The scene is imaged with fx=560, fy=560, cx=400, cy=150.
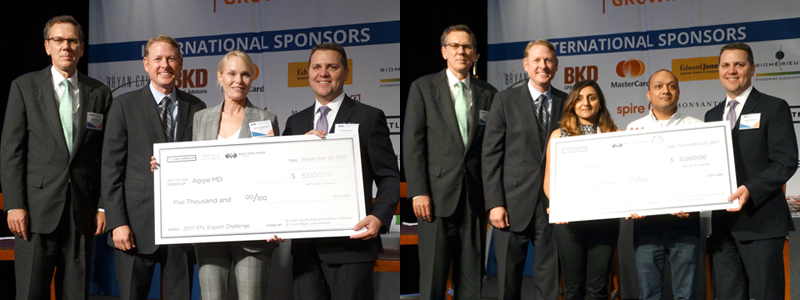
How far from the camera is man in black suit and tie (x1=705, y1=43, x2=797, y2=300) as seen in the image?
282 cm

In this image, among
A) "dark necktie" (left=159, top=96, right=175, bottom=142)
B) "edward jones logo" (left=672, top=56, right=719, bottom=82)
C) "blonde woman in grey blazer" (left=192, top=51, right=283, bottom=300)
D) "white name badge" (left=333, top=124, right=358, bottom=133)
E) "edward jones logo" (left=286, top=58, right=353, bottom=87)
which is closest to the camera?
"blonde woman in grey blazer" (left=192, top=51, right=283, bottom=300)

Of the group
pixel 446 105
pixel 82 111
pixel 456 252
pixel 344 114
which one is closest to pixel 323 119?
pixel 344 114

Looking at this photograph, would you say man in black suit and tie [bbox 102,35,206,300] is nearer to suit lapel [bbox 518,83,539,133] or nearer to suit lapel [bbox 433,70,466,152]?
suit lapel [bbox 433,70,466,152]

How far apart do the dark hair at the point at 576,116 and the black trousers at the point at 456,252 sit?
0.62 m

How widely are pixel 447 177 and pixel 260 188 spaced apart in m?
0.91

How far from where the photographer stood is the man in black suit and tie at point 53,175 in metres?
2.70

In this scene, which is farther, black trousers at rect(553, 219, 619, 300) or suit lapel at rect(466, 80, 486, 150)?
suit lapel at rect(466, 80, 486, 150)

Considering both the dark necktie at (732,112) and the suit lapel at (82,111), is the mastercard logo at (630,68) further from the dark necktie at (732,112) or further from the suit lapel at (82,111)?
the suit lapel at (82,111)

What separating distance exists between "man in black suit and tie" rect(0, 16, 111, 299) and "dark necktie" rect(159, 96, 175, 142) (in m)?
0.45

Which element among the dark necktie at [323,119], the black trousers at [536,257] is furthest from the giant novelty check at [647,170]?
the dark necktie at [323,119]

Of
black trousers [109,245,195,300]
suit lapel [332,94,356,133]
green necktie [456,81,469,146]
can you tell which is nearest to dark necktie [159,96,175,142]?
black trousers [109,245,195,300]

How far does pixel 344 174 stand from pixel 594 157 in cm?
123

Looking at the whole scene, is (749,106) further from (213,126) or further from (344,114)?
(213,126)

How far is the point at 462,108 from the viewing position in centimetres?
289
